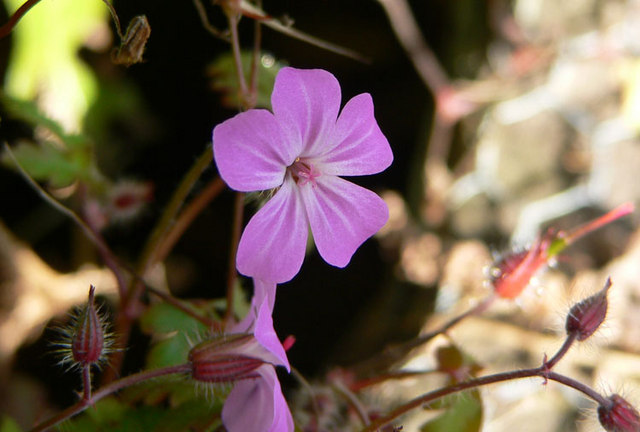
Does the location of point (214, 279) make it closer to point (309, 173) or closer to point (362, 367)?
point (362, 367)

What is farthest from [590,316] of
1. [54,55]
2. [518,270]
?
[54,55]

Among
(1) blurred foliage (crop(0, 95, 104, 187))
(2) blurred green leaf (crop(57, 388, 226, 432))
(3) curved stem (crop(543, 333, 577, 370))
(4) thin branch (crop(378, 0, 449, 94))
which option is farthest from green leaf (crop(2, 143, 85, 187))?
(4) thin branch (crop(378, 0, 449, 94))

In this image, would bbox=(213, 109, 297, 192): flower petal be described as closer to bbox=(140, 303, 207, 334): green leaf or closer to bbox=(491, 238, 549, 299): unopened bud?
bbox=(140, 303, 207, 334): green leaf

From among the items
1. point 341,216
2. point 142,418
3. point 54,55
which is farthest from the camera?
point 54,55

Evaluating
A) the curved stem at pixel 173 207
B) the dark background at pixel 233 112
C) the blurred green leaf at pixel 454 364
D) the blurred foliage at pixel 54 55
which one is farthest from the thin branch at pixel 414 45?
the curved stem at pixel 173 207

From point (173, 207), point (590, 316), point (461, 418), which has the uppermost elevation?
point (173, 207)

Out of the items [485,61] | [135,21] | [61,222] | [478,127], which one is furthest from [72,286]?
[485,61]

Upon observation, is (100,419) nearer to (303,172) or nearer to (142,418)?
(142,418)
